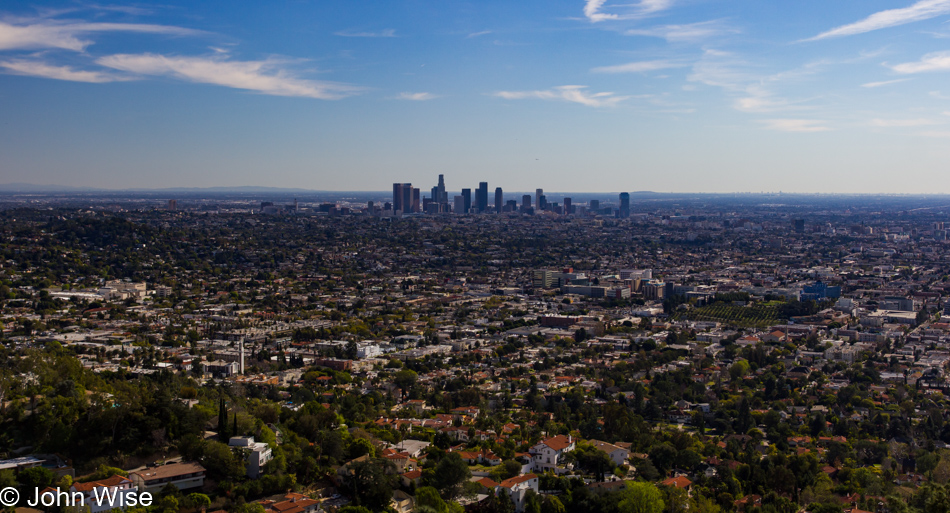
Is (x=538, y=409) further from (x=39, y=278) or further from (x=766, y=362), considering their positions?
(x=39, y=278)

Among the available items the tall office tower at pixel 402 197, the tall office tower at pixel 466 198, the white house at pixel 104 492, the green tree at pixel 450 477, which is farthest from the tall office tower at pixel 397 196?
the white house at pixel 104 492

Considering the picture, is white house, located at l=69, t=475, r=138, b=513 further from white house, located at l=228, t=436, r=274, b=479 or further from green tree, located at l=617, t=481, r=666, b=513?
green tree, located at l=617, t=481, r=666, b=513

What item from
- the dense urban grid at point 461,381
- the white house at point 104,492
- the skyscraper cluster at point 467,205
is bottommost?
the dense urban grid at point 461,381

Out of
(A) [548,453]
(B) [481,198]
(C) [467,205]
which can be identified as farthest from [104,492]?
(B) [481,198]

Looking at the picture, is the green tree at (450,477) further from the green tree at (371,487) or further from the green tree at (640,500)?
the green tree at (640,500)

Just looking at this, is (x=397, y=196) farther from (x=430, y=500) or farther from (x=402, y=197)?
(x=430, y=500)

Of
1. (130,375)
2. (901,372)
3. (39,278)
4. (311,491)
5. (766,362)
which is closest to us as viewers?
(311,491)

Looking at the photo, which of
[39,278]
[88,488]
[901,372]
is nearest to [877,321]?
[901,372]

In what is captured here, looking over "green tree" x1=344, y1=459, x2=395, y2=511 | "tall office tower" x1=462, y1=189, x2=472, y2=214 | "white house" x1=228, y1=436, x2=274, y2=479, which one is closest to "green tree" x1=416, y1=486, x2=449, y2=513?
"green tree" x1=344, y1=459, x2=395, y2=511
